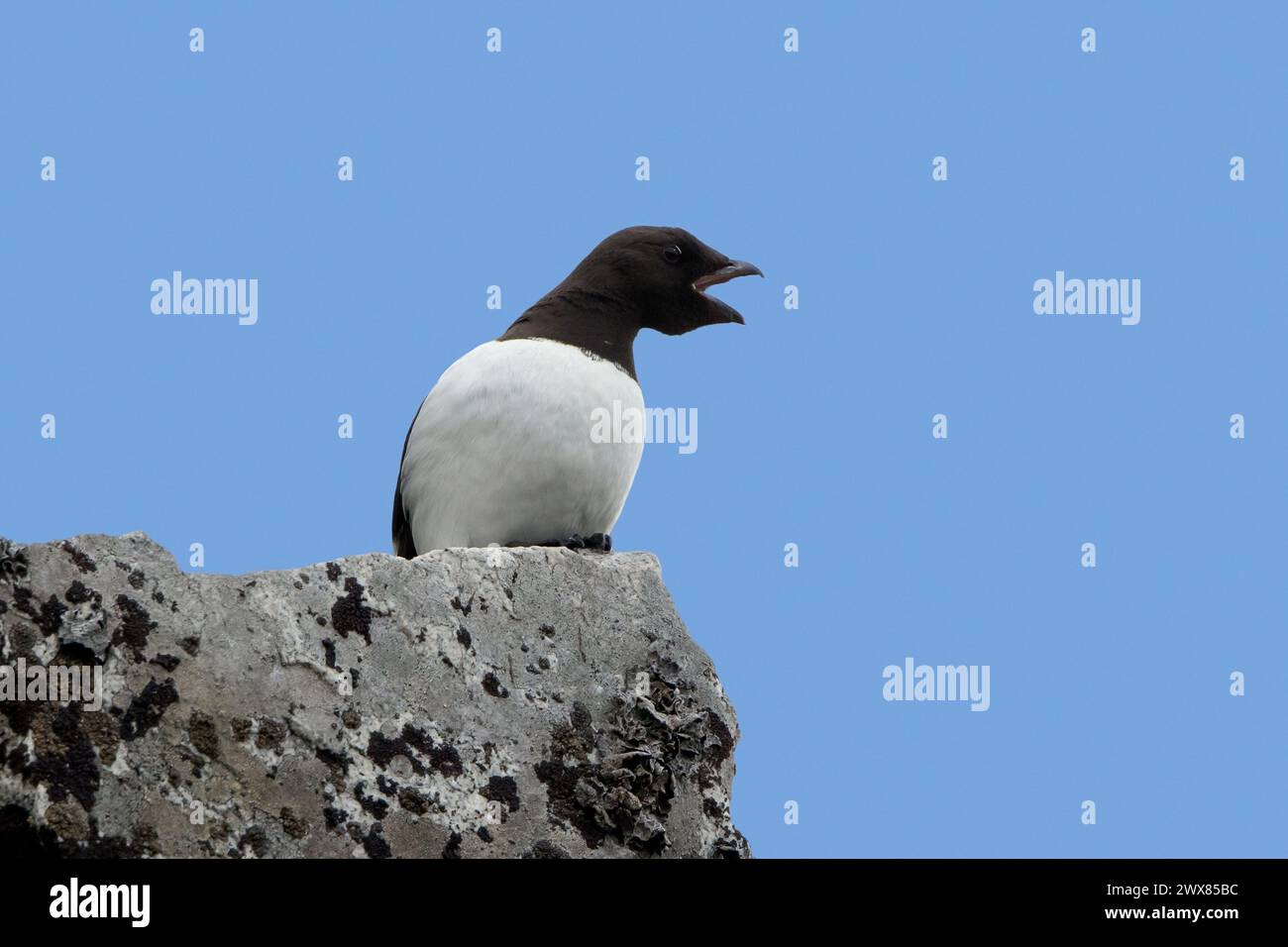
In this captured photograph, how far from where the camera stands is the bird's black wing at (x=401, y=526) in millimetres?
8719

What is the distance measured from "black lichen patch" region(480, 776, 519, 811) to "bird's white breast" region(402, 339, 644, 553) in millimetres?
1886

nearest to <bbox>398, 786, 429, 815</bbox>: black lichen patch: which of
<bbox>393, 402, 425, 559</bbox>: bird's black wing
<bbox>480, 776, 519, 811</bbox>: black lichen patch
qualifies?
<bbox>480, 776, 519, 811</bbox>: black lichen patch

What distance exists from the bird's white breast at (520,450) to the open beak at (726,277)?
0.84 m

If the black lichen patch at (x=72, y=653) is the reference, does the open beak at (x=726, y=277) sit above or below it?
above

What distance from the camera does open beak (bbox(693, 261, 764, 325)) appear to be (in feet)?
29.4

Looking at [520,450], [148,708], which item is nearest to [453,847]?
[148,708]

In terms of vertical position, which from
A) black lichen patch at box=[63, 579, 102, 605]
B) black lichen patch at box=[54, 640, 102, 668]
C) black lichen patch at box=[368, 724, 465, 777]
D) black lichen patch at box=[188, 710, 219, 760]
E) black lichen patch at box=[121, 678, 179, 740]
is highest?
black lichen patch at box=[63, 579, 102, 605]

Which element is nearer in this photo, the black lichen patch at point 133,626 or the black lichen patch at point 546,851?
the black lichen patch at point 133,626

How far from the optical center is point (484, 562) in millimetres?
7223

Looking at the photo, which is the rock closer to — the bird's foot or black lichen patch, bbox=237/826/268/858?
black lichen patch, bbox=237/826/268/858

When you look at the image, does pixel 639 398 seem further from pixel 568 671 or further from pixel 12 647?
pixel 12 647

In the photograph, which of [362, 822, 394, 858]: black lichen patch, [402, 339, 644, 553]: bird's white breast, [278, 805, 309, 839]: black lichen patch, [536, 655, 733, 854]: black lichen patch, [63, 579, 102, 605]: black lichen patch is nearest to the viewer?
[63, 579, 102, 605]: black lichen patch

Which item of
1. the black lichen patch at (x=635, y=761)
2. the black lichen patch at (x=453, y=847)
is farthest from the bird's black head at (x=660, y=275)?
the black lichen patch at (x=453, y=847)

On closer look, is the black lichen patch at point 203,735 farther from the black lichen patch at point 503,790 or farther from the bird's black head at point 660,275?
the bird's black head at point 660,275
